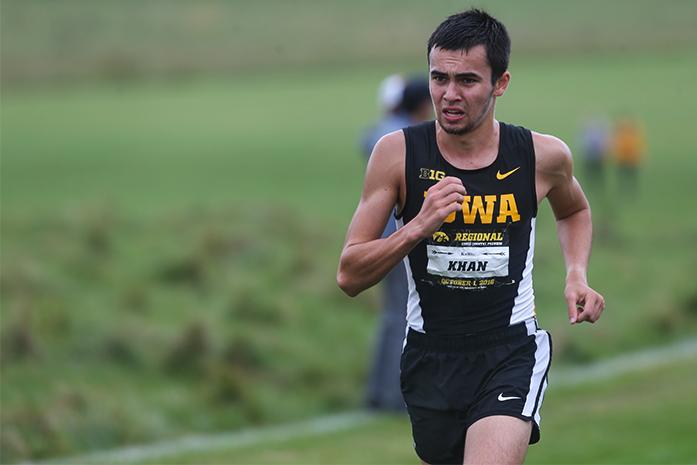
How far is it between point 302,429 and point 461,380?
18.0 feet

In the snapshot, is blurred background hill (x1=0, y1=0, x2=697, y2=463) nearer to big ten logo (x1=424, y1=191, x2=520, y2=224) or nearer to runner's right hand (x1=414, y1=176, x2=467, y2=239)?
big ten logo (x1=424, y1=191, x2=520, y2=224)

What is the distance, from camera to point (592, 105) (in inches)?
1761

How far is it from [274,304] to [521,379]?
352 inches

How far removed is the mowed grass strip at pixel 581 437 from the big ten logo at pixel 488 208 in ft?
12.8

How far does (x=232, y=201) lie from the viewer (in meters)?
25.3

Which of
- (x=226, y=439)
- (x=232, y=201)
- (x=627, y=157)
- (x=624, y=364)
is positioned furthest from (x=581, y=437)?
(x=627, y=157)

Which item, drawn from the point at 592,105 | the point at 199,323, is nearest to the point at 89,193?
the point at 199,323

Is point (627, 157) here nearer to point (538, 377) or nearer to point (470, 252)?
point (538, 377)

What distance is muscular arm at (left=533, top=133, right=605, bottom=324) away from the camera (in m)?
6.12

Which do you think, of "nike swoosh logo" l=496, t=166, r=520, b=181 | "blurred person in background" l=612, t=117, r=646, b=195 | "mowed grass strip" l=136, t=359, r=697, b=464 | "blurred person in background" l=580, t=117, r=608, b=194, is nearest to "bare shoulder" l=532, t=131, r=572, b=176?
"nike swoosh logo" l=496, t=166, r=520, b=181

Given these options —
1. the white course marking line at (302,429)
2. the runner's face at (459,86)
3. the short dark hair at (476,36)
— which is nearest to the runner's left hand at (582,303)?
the runner's face at (459,86)

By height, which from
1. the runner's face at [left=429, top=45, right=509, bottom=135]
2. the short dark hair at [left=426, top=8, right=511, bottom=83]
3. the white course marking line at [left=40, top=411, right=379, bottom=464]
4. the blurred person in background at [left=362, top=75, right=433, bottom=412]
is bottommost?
the white course marking line at [left=40, top=411, right=379, bottom=464]

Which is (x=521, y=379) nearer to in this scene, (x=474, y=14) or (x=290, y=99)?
(x=474, y=14)

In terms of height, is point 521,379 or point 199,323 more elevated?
point 521,379
